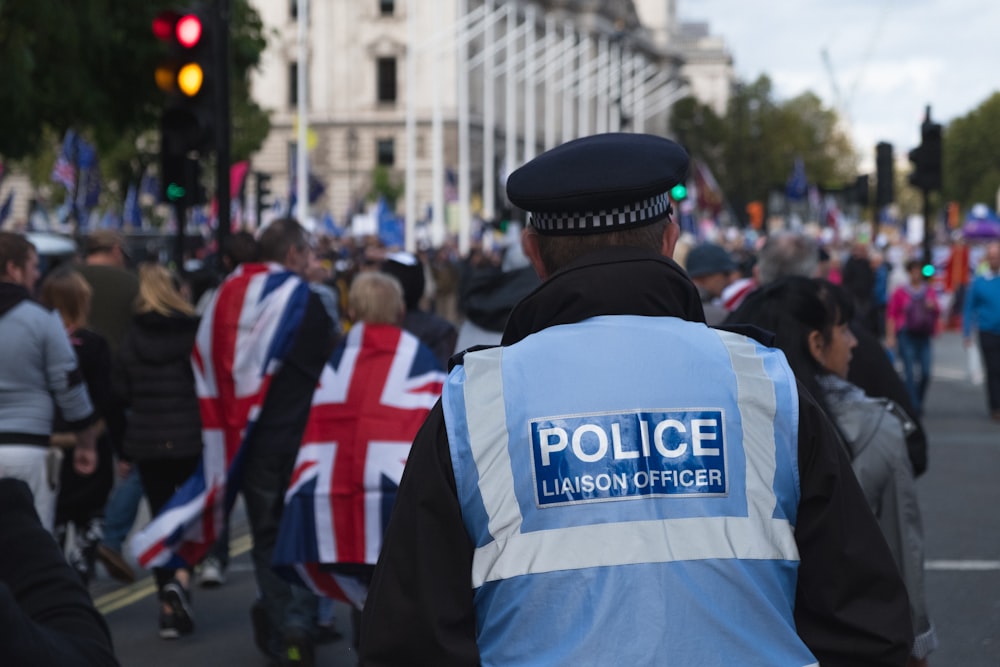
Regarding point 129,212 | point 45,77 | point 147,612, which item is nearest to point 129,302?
point 147,612

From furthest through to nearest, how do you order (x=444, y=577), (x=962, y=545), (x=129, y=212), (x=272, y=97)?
(x=272, y=97) < (x=129, y=212) < (x=962, y=545) < (x=444, y=577)

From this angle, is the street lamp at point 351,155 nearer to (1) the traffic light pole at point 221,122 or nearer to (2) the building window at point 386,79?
(2) the building window at point 386,79

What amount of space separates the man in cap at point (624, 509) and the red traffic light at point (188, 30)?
873cm

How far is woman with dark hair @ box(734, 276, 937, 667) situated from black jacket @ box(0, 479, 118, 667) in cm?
242

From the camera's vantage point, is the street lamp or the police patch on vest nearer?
the police patch on vest

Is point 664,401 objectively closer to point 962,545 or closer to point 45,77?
point 962,545

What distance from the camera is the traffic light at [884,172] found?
2347cm

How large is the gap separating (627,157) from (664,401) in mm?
378

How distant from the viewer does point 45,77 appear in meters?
18.0

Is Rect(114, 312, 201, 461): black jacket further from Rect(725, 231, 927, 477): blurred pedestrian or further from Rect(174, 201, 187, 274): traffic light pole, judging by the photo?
Rect(174, 201, 187, 274): traffic light pole

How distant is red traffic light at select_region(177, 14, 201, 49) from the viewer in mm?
10930

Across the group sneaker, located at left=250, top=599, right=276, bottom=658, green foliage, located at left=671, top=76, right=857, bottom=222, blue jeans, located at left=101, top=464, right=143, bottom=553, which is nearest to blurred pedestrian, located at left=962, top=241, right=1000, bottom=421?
blue jeans, located at left=101, top=464, right=143, bottom=553

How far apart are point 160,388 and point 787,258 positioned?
3.16 metres

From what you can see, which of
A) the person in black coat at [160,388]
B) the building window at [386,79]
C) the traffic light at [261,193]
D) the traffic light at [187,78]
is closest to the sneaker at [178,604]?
the person in black coat at [160,388]
